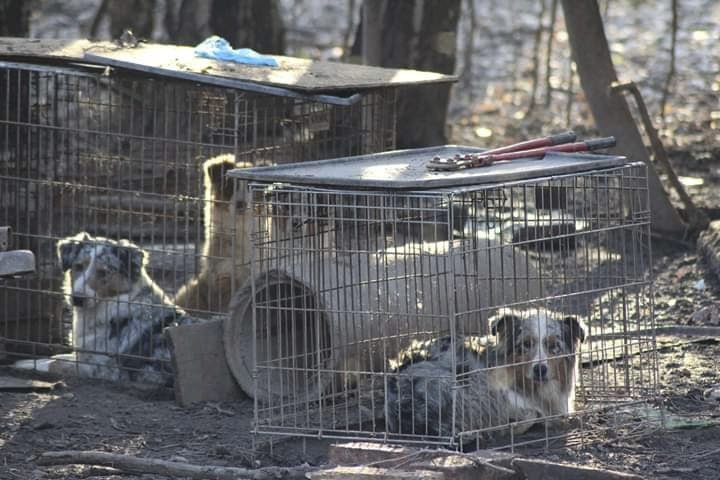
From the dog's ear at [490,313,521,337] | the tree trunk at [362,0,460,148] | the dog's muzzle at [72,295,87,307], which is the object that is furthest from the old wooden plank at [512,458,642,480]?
the tree trunk at [362,0,460,148]

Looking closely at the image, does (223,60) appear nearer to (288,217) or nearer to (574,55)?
(288,217)

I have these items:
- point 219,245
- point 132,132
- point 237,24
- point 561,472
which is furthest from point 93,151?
point 237,24

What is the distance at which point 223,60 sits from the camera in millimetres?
8141

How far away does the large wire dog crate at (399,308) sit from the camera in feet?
20.5

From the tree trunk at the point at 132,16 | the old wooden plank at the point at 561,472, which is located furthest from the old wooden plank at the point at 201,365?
the tree trunk at the point at 132,16

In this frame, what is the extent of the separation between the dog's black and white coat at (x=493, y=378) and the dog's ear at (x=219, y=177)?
82.7 inches

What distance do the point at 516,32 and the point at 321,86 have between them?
16.3 m

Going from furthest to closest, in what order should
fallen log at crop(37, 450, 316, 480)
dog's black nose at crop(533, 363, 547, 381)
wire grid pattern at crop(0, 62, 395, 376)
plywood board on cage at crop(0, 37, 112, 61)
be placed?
wire grid pattern at crop(0, 62, 395, 376) < plywood board on cage at crop(0, 37, 112, 61) < dog's black nose at crop(533, 363, 547, 381) < fallen log at crop(37, 450, 316, 480)

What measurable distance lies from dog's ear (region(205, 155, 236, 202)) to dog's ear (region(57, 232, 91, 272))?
90cm

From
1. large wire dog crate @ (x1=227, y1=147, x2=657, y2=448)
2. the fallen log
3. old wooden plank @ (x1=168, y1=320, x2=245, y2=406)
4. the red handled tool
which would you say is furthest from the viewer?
old wooden plank @ (x1=168, y1=320, x2=245, y2=406)

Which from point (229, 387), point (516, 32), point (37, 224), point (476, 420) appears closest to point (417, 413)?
point (476, 420)

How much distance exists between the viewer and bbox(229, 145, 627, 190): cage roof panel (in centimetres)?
597

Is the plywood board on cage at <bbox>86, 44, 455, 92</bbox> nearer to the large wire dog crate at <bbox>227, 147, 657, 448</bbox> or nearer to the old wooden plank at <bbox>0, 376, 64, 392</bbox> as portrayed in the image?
the large wire dog crate at <bbox>227, 147, 657, 448</bbox>

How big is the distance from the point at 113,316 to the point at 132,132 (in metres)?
1.27
